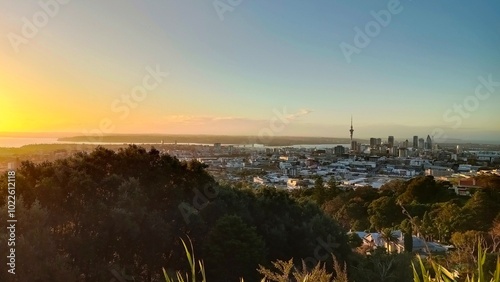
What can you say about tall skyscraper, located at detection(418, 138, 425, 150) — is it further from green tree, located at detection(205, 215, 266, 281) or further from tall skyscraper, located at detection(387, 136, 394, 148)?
green tree, located at detection(205, 215, 266, 281)

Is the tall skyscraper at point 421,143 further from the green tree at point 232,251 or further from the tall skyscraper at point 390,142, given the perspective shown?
the green tree at point 232,251

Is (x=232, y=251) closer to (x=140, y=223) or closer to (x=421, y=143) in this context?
(x=140, y=223)

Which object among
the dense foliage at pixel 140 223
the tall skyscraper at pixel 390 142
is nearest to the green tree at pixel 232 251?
the dense foliage at pixel 140 223

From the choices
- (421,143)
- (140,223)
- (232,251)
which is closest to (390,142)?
(421,143)

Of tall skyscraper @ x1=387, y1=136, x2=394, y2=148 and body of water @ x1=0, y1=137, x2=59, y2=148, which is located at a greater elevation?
body of water @ x1=0, y1=137, x2=59, y2=148

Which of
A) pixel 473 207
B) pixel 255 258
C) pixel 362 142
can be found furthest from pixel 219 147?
pixel 362 142

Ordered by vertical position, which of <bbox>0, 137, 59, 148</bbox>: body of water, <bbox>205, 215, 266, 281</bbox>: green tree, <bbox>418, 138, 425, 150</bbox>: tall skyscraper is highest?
<bbox>0, 137, 59, 148</bbox>: body of water

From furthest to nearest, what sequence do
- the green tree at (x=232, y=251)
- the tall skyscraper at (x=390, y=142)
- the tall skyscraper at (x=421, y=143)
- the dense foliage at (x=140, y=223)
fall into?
the tall skyscraper at (x=390, y=142) → the tall skyscraper at (x=421, y=143) → the green tree at (x=232, y=251) → the dense foliage at (x=140, y=223)

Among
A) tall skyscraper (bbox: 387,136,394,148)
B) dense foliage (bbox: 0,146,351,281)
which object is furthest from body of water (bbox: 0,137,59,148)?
tall skyscraper (bbox: 387,136,394,148)

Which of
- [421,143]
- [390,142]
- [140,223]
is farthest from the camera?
[390,142]

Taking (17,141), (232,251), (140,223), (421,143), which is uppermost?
(17,141)

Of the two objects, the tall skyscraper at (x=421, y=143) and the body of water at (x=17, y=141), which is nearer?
the body of water at (x=17, y=141)
